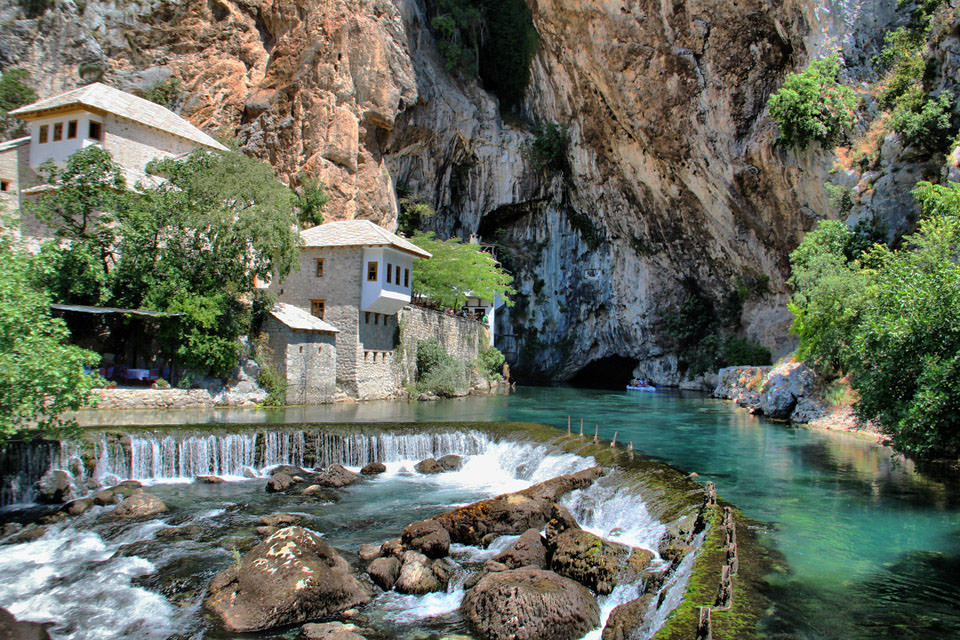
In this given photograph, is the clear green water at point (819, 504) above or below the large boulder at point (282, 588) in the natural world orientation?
above

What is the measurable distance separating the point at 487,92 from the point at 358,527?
151ft

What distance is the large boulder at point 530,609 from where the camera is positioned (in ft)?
24.4

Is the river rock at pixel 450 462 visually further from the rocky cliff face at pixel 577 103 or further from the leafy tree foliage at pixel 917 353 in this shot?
the rocky cliff face at pixel 577 103

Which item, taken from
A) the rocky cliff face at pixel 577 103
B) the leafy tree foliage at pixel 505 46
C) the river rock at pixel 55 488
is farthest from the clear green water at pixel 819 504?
the leafy tree foliage at pixel 505 46

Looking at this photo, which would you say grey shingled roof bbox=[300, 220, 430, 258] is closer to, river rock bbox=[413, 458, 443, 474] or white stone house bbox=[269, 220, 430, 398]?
white stone house bbox=[269, 220, 430, 398]

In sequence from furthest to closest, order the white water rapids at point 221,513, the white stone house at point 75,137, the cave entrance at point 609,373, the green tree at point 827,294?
1. the cave entrance at point 609,373
2. the white stone house at point 75,137
3. the green tree at point 827,294
4. the white water rapids at point 221,513

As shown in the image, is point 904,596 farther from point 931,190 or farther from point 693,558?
point 931,190

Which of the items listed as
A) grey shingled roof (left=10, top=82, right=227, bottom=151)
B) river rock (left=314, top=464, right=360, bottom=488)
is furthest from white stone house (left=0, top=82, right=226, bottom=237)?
river rock (left=314, top=464, right=360, bottom=488)

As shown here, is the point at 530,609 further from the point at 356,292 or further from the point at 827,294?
the point at 356,292

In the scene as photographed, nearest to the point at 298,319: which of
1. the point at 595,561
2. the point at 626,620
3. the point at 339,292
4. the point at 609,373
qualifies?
the point at 339,292

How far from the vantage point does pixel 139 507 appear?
11617 mm

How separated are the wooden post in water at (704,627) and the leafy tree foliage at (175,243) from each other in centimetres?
1894

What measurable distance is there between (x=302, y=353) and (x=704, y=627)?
67.5 ft

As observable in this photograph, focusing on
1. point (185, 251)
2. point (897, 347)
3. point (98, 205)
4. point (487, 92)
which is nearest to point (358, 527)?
point (897, 347)
